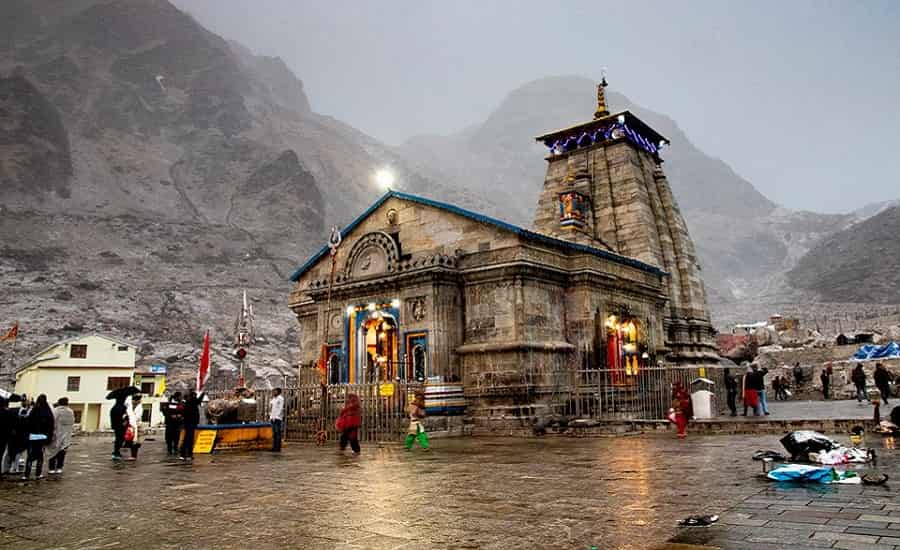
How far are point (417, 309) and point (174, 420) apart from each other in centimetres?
841

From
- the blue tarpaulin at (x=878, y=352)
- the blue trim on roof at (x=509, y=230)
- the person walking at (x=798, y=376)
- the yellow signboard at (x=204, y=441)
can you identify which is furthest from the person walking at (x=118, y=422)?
the blue tarpaulin at (x=878, y=352)

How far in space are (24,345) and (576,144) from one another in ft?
188

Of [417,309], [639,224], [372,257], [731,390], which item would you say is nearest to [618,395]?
[731,390]

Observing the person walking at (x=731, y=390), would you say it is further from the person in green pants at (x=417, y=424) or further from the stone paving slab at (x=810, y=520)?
the stone paving slab at (x=810, y=520)

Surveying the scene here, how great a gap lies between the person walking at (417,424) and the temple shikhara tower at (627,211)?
1321 centimetres

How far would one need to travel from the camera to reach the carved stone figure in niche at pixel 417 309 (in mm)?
21562

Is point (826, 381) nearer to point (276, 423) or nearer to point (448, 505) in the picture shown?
point (276, 423)

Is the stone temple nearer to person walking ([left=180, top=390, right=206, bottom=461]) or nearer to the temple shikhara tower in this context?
the temple shikhara tower

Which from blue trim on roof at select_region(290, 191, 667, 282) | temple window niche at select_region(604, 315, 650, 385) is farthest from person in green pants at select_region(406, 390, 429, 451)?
temple window niche at select_region(604, 315, 650, 385)

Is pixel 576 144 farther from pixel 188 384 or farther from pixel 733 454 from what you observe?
pixel 188 384

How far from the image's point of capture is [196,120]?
148 meters

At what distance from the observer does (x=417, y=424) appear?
15.9m

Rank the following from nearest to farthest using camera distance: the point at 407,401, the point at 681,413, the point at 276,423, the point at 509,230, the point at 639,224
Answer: the point at 276,423 < the point at 681,413 < the point at 407,401 < the point at 509,230 < the point at 639,224

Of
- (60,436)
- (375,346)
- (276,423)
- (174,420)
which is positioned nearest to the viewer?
(60,436)
